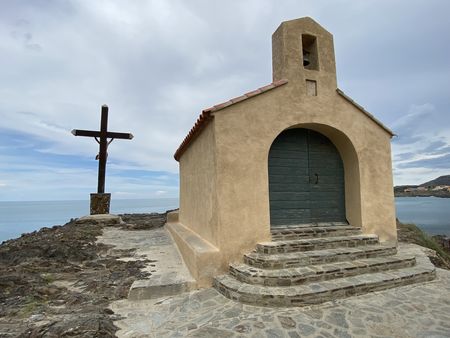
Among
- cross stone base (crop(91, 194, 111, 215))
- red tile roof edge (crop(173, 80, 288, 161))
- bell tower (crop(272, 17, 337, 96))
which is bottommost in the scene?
cross stone base (crop(91, 194, 111, 215))

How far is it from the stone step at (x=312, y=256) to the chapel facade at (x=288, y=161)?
45 cm

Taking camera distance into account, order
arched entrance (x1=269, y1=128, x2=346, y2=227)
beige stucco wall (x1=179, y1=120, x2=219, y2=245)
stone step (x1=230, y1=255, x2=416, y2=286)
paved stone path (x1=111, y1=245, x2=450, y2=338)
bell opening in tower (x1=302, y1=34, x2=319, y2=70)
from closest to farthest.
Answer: paved stone path (x1=111, y1=245, x2=450, y2=338) → stone step (x1=230, y1=255, x2=416, y2=286) → beige stucco wall (x1=179, y1=120, x2=219, y2=245) → arched entrance (x1=269, y1=128, x2=346, y2=227) → bell opening in tower (x1=302, y1=34, x2=319, y2=70)

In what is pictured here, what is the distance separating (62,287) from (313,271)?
4.48 meters

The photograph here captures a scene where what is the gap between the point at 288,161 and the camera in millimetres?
6297

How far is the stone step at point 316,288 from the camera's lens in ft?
13.4

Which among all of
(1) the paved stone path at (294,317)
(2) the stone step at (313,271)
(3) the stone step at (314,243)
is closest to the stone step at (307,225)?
(3) the stone step at (314,243)

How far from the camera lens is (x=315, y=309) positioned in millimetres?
3986

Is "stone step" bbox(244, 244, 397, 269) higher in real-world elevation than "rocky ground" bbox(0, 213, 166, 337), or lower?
higher

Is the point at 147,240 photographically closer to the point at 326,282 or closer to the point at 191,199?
the point at 191,199

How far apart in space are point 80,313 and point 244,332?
7.56 feet

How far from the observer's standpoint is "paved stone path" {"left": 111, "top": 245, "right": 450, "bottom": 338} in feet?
11.2

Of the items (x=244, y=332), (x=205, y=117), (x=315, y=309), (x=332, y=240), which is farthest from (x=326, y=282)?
(x=205, y=117)

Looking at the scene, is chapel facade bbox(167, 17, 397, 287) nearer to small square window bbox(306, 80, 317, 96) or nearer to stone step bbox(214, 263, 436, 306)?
small square window bbox(306, 80, 317, 96)

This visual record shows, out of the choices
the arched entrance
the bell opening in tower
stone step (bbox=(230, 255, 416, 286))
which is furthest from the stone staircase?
the bell opening in tower
